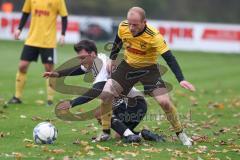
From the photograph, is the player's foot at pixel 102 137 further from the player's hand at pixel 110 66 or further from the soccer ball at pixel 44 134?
the player's hand at pixel 110 66

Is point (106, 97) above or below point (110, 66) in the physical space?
below

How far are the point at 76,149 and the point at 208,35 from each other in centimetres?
3006

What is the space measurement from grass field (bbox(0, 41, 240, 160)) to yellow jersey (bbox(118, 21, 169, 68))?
4.06 feet

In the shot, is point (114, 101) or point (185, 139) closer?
point (185, 139)

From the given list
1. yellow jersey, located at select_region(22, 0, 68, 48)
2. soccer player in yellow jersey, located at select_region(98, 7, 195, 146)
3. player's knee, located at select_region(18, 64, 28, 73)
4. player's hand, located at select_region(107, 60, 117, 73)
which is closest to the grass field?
soccer player in yellow jersey, located at select_region(98, 7, 195, 146)

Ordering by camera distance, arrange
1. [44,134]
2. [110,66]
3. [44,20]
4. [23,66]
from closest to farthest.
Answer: [44,134] < [110,66] < [23,66] < [44,20]

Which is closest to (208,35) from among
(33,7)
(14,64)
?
(14,64)

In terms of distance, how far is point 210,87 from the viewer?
65.9 feet

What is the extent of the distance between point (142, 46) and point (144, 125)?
8.20ft

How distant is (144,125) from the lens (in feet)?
39.2

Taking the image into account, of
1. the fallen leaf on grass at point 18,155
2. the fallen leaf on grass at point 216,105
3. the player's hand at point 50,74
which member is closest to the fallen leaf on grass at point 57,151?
the fallen leaf on grass at point 18,155

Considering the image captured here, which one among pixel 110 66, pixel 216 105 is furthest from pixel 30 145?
pixel 216 105

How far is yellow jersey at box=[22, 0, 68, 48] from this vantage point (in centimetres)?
1426

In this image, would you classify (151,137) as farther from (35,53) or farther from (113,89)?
(35,53)
